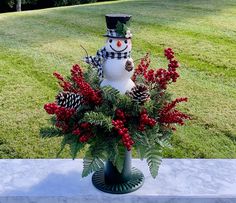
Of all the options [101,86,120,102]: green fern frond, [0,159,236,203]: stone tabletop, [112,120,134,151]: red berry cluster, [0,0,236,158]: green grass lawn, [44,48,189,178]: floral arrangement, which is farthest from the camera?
[0,0,236,158]: green grass lawn

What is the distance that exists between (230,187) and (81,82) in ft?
4.13

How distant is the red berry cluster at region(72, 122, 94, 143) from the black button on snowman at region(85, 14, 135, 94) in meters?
0.35

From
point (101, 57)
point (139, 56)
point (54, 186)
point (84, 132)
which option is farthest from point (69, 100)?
point (139, 56)

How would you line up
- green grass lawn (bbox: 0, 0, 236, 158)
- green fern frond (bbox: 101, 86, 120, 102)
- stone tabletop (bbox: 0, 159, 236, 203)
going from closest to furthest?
green fern frond (bbox: 101, 86, 120, 102) → stone tabletop (bbox: 0, 159, 236, 203) → green grass lawn (bbox: 0, 0, 236, 158)

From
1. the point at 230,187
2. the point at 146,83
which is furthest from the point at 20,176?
the point at 230,187

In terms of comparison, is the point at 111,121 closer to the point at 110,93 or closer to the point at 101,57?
the point at 110,93

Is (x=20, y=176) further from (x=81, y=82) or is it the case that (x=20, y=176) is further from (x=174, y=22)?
(x=174, y=22)

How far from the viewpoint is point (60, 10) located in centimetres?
1158

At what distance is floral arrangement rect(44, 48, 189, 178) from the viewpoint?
2.83m

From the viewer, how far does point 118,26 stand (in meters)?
2.89

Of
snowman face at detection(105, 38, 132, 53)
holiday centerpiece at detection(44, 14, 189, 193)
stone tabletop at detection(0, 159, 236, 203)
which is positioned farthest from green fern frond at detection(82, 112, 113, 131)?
stone tabletop at detection(0, 159, 236, 203)

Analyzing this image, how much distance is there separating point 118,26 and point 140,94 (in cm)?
44

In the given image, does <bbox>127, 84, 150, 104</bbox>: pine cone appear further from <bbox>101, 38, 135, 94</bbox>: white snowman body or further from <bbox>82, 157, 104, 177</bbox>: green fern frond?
<bbox>82, 157, 104, 177</bbox>: green fern frond

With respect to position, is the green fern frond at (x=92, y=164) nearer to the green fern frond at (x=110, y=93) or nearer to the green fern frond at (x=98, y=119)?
the green fern frond at (x=98, y=119)
